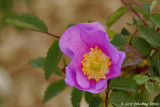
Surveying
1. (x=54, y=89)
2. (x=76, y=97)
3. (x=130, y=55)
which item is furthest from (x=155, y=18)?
(x=54, y=89)

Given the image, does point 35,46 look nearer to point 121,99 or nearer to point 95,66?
point 95,66

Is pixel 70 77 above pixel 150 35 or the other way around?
the other way around

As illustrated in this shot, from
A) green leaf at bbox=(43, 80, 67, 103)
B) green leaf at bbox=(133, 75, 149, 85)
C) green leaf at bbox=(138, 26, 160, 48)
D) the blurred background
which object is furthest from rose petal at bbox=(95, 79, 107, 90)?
the blurred background

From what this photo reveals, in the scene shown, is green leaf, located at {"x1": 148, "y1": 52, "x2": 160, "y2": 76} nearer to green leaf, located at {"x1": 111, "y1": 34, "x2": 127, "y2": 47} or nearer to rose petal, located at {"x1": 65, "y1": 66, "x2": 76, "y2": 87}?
green leaf, located at {"x1": 111, "y1": 34, "x2": 127, "y2": 47}

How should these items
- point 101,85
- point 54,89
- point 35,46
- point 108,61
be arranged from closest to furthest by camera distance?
1. point 101,85
2. point 108,61
3. point 54,89
4. point 35,46

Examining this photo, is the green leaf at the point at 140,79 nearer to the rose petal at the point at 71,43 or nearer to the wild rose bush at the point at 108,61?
the wild rose bush at the point at 108,61

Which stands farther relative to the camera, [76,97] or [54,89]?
[54,89]

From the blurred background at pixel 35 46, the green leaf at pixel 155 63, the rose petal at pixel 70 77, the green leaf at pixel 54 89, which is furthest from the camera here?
the blurred background at pixel 35 46

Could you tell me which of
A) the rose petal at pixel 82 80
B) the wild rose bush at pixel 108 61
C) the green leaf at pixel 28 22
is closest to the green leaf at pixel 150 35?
the wild rose bush at pixel 108 61
